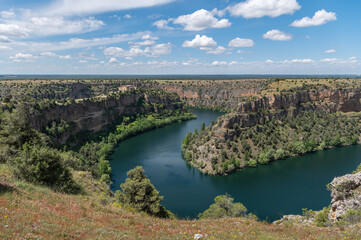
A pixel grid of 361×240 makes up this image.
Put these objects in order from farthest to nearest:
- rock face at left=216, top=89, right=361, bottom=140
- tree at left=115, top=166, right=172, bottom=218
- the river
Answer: rock face at left=216, top=89, right=361, bottom=140 < the river < tree at left=115, top=166, right=172, bottom=218

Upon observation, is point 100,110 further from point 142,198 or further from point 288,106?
point 142,198

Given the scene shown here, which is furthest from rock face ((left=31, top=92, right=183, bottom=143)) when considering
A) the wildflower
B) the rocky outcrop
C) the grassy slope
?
the rocky outcrop

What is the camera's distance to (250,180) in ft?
150

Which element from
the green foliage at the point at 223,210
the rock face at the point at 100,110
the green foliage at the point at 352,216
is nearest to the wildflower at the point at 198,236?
the green foliage at the point at 352,216

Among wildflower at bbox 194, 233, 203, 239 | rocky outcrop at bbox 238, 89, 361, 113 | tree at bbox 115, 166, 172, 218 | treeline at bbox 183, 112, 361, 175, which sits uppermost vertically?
rocky outcrop at bbox 238, 89, 361, 113

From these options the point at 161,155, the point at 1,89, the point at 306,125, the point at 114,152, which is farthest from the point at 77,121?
the point at 306,125

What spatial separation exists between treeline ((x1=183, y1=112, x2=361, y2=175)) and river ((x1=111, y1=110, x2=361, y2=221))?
6.79 feet

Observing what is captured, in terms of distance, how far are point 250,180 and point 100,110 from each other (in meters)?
57.8

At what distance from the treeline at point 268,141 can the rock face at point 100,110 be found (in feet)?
108

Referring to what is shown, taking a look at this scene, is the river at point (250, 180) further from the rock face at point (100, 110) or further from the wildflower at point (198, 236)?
the wildflower at point (198, 236)

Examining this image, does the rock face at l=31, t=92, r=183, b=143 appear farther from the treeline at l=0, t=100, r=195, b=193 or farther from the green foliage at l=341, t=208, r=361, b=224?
the green foliage at l=341, t=208, r=361, b=224

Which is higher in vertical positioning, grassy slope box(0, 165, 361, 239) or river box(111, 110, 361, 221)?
grassy slope box(0, 165, 361, 239)

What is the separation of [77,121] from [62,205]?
59919 mm

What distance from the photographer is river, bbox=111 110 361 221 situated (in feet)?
119
